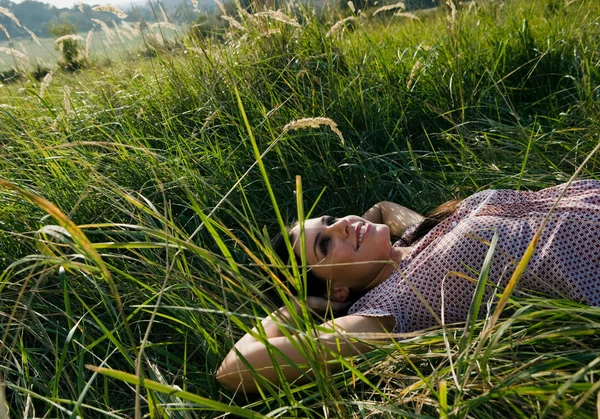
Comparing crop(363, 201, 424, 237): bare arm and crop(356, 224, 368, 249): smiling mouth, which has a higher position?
crop(356, 224, 368, 249): smiling mouth

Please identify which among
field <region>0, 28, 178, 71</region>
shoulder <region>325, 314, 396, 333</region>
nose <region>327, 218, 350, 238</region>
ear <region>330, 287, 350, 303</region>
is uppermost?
field <region>0, 28, 178, 71</region>

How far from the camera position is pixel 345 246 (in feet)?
7.97

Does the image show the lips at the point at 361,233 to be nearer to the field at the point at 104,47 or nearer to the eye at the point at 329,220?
the eye at the point at 329,220

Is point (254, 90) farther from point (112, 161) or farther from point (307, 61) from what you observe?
point (112, 161)

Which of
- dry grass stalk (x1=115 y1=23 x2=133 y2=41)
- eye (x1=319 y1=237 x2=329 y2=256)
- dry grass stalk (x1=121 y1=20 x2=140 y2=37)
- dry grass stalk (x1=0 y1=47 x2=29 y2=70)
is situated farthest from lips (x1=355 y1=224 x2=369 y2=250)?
dry grass stalk (x1=0 y1=47 x2=29 y2=70)

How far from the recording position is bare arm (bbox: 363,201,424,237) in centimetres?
289

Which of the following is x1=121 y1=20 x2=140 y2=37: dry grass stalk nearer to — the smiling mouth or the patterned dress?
the smiling mouth

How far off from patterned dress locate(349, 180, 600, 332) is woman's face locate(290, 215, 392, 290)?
14 centimetres

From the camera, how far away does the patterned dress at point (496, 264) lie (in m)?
2.06

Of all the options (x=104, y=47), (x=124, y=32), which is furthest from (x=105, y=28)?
(x=104, y=47)

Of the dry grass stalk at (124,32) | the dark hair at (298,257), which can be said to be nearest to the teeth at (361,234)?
the dark hair at (298,257)

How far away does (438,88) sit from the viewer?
11.9ft

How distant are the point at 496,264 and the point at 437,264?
0.70ft

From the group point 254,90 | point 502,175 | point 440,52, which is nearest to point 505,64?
point 440,52
